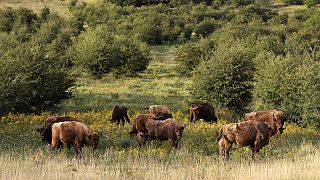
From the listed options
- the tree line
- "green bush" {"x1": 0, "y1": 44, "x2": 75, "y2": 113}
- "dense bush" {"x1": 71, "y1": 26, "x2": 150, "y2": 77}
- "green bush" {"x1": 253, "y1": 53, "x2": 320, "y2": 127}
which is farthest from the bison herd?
"dense bush" {"x1": 71, "y1": 26, "x2": 150, "y2": 77}

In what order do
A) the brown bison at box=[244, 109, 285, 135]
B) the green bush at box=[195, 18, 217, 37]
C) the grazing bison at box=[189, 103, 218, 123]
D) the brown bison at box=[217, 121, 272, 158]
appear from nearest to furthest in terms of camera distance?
1. the brown bison at box=[217, 121, 272, 158]
2. the brown bison at box=[244, 109, 285, 135]
3. the grazing bison at box=[189, 103, 218, 123]
4. the green bush at box=[195, 18, 217, 37]

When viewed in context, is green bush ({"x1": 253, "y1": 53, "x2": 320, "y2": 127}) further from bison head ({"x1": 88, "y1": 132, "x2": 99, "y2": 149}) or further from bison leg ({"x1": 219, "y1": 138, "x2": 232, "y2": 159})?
bison head ({"x1": 88, "y1": 132, "x2": 99, "y2": 149})

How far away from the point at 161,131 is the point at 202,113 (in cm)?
524

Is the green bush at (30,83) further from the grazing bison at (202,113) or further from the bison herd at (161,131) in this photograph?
the grazing bison at (202,113)

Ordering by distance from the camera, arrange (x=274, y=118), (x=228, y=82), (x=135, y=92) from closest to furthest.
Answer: (x=274, y=118)
(x=228, y=82)
(x=135, y=92)

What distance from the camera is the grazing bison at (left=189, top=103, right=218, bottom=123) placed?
62.5 feet

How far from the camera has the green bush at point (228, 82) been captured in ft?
74.1

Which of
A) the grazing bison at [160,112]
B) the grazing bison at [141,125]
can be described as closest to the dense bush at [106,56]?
the grazing bison at [160,112]

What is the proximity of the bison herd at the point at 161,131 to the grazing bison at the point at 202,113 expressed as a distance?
2058 millimetres

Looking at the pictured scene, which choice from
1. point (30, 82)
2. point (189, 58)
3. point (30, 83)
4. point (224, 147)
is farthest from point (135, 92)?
point (224, 147)

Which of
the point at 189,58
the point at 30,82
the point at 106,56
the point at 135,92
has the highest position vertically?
the point at 30,82

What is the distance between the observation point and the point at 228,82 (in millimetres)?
22516

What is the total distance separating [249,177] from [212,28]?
5465 centimetres

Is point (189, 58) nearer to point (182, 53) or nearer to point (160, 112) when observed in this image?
point (182, 53)
